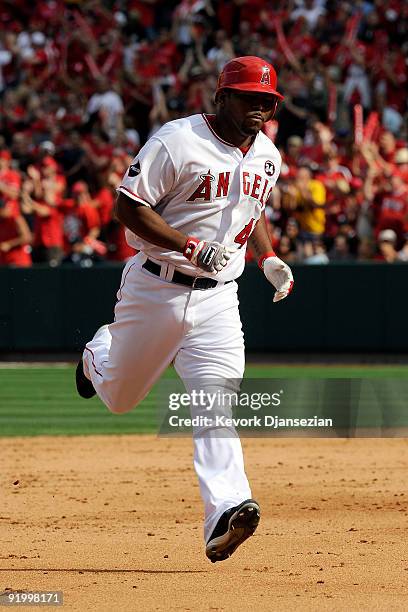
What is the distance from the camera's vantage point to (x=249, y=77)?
17.4 ft

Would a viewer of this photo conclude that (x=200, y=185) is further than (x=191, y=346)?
No

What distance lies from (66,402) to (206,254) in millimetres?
7584

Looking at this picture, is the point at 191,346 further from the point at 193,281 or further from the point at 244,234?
the point at 244,234

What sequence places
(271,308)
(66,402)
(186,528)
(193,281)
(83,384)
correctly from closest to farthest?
(193,281) < (186,528) < (83,384) < (66,402) < (271,308)

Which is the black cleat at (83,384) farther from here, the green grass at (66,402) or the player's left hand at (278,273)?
the green grass at (66,402)

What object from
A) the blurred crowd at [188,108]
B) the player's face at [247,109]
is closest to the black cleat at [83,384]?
the player's face at [247,109]

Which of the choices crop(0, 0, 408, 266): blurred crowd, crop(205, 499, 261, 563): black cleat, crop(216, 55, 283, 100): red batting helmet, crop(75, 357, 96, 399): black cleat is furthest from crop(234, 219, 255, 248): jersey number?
crop(0, 0, 408, 266): blurred crowd

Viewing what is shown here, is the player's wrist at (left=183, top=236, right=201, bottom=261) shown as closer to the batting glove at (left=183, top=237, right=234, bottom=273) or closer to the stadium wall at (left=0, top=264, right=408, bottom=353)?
the batting glove at (left=183, top=237, right=234, bottom=273)

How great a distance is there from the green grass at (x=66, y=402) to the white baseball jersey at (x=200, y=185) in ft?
17.4

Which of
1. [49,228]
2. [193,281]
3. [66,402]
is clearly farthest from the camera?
[49,228]

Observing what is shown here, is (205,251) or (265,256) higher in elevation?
(205,251)

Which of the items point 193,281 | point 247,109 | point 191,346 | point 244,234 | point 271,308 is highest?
point 247,109

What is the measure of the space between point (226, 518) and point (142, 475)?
3.35m

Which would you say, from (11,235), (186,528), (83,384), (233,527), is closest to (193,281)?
(233,527)
